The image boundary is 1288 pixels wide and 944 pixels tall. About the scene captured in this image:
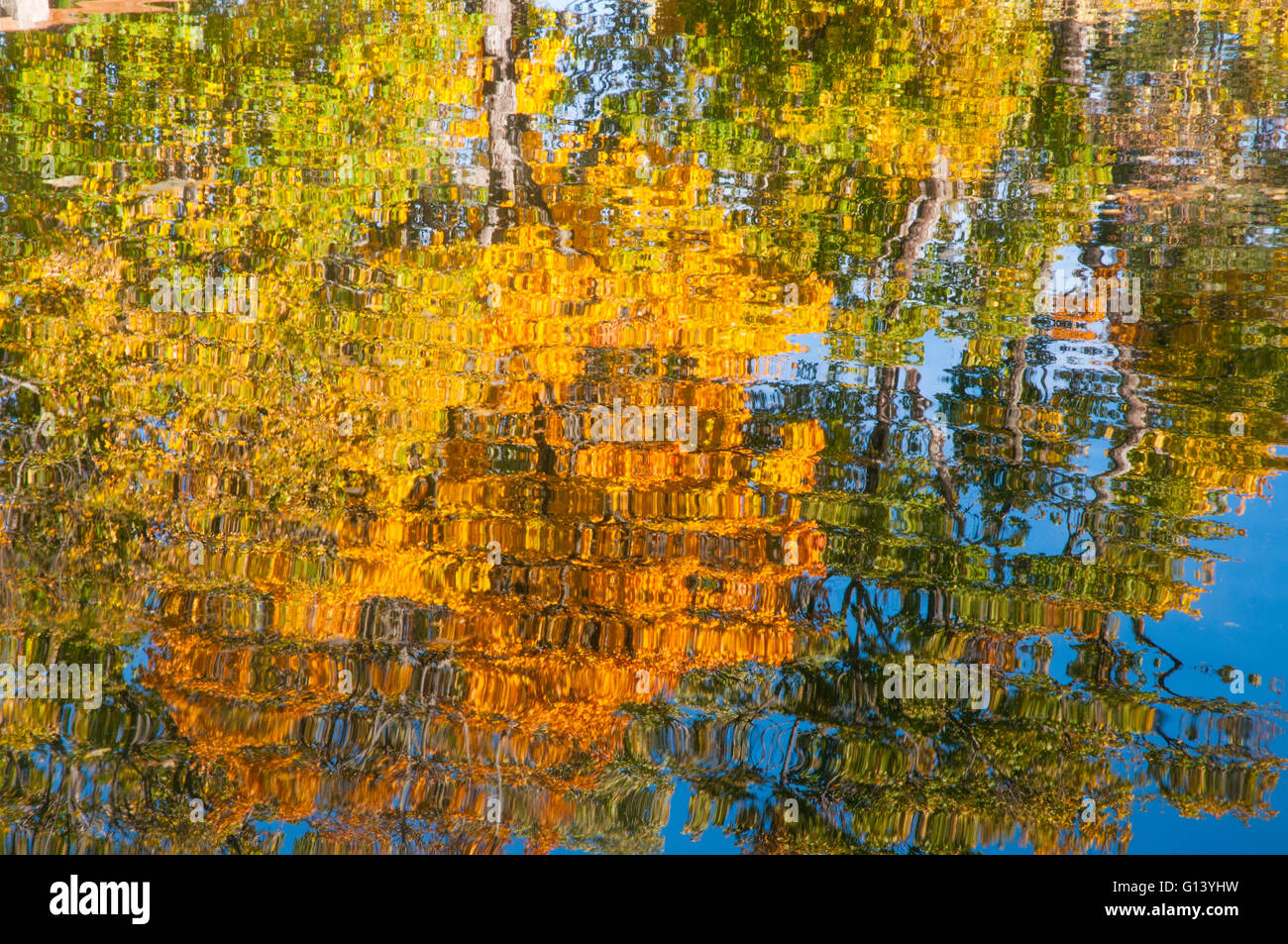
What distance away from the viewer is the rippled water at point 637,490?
217 inches

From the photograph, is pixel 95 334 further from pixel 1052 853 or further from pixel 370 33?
pixel 370 33

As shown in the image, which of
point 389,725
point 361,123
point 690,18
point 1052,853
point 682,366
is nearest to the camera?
point 1052,853

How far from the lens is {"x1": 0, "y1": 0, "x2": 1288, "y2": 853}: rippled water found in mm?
5508

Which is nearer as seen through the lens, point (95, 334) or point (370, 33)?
point (95, 334)

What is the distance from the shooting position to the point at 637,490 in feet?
25.9

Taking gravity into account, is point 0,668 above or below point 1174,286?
below

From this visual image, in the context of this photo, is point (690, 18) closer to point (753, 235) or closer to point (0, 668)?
point (753, 235)
